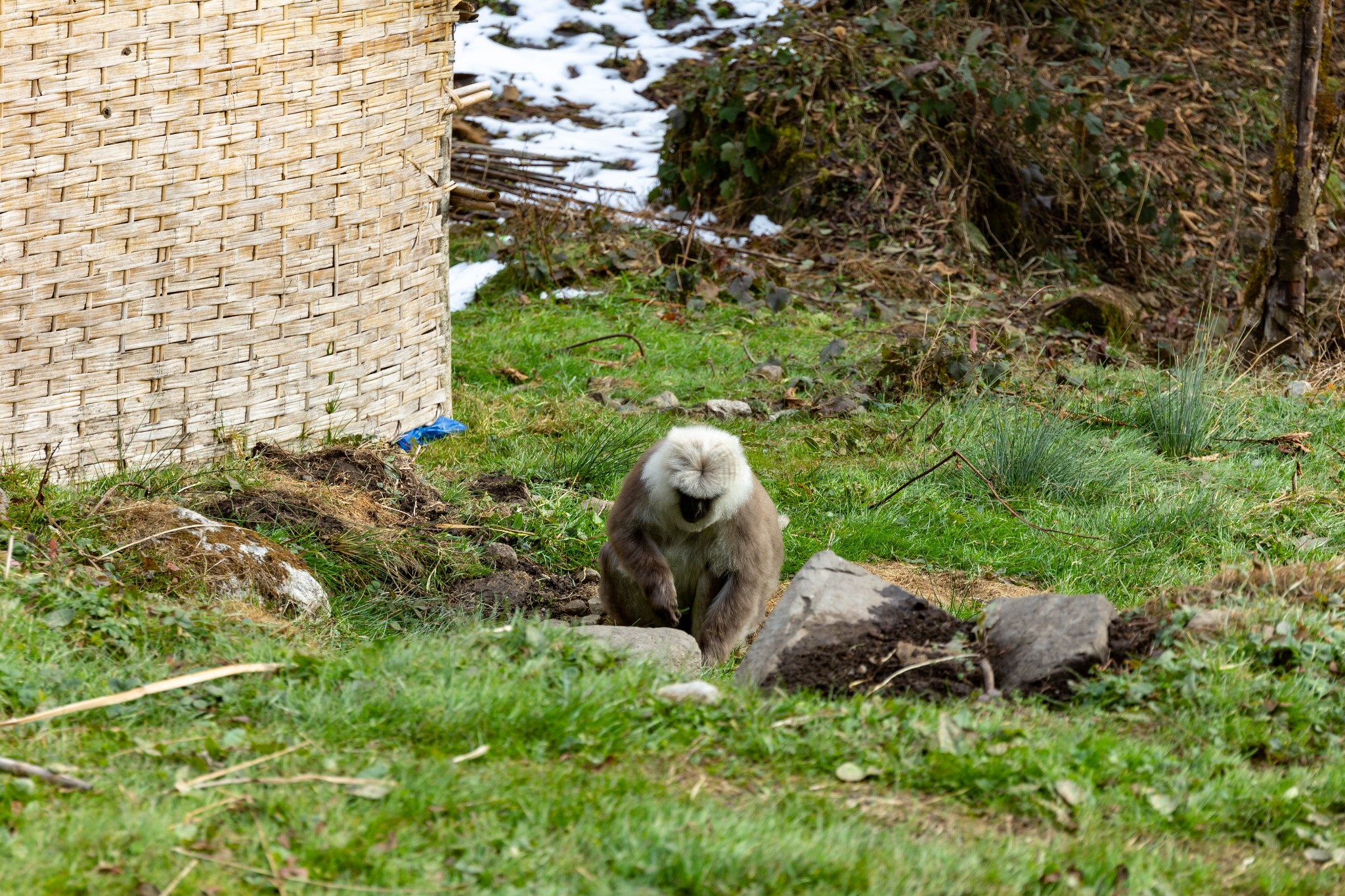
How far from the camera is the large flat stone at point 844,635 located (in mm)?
4371

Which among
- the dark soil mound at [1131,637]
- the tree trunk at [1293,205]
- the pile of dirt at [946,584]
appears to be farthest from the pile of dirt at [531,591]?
the tree trunk at [1293,205]

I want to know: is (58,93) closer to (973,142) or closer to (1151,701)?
(1151,701)

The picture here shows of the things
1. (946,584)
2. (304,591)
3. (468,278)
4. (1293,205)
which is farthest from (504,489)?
(1293,205)

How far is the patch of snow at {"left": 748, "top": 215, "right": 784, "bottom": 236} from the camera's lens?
1299cm

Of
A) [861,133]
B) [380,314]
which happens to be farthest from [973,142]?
[380,314]

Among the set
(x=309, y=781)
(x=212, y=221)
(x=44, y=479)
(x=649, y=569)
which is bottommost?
(x=649, y=569)

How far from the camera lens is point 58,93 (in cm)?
576

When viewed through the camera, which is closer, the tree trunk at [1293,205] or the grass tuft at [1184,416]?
the grass tuft at [1184,416]

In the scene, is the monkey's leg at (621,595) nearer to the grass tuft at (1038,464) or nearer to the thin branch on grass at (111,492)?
the thin branch on grass at (111,492)

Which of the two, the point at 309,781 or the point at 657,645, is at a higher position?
the point at 309,781

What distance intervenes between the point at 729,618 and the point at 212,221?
3.26 meters

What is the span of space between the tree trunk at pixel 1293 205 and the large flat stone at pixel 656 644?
6657mm

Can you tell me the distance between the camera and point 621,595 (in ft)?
19.1

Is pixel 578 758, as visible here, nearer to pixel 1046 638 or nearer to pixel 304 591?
pixel 1046 638
